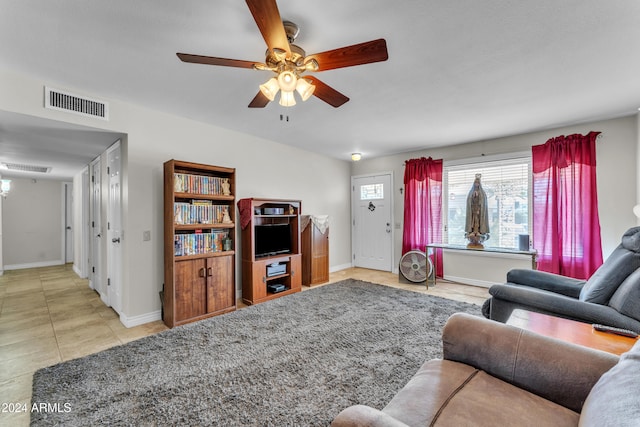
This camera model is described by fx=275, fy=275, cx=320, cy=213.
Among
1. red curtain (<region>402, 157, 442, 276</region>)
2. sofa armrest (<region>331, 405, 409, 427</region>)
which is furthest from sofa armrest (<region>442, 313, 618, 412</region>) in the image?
red curtain (<region>402, 157, 442, 276</region>)

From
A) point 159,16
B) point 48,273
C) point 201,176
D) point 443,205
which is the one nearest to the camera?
point 159,16

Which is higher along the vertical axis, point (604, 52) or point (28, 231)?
point (604, 52)

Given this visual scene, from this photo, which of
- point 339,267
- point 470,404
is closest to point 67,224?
point 339,267

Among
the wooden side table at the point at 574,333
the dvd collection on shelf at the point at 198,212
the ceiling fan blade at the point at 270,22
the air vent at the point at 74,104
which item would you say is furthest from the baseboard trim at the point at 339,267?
the ceiling fan blade at the point at 270,22

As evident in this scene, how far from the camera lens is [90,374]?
207 cm

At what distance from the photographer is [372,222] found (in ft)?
19.4

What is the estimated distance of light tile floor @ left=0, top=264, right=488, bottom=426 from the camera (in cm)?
208

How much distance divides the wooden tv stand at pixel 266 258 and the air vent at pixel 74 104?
1.83 meters

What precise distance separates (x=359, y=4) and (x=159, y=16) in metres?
1.22

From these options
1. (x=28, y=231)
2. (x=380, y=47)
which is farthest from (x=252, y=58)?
(x=28, y=231)

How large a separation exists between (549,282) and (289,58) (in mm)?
2944

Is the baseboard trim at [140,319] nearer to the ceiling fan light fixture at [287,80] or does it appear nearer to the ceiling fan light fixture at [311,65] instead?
the ceiling fan light fixture at [287,80]

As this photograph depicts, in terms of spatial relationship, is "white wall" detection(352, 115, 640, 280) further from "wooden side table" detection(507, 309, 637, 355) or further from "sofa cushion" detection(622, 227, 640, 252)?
"wooden side table" detection(507, 309, 637, 355)

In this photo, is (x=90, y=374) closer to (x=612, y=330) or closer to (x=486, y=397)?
(x=486, y=397)
